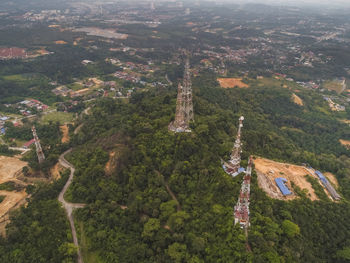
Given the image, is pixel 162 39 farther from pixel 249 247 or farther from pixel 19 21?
pixel 249 247

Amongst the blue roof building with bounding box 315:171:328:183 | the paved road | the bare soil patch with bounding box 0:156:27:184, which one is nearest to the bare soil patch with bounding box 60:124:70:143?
the bare soil patch with bounding box 0:156:27:184

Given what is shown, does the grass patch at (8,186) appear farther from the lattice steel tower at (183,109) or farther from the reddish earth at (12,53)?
the reddish earth at (12,53)

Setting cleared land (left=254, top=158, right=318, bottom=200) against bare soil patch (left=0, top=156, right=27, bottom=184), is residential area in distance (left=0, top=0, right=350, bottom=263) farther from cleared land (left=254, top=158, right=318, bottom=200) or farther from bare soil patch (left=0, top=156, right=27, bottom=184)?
bare soil patch (left=0, top=156, right=27, bottom=184)

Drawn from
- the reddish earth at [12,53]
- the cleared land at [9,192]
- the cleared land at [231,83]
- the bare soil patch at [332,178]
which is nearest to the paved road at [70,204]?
the cleared land at [9,192]

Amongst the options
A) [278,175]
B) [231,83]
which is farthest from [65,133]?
[231,83]

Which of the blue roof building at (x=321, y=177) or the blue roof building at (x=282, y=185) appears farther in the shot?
the blue roof building at (x=321, y=177)

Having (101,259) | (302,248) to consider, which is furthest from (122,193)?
(302,248)
